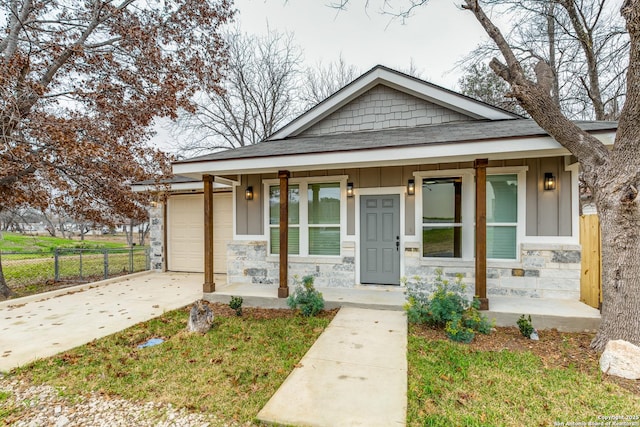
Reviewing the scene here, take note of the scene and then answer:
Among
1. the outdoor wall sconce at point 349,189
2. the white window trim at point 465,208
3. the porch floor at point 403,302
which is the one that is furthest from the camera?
the outdoor wall sconce at point 349,189

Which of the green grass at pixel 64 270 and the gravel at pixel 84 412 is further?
the green grass at pixel 64 270

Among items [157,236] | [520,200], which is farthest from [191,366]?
[157,236]

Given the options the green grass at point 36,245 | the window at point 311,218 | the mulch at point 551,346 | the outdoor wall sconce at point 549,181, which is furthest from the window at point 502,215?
the green grass at point 36,245

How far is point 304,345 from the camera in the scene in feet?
12.9

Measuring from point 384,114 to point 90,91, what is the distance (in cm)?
729

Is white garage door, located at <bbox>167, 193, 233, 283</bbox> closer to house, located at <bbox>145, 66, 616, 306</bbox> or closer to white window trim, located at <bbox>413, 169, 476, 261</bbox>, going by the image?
house, located at <bbox>145, 66, 616, 306</bbox>

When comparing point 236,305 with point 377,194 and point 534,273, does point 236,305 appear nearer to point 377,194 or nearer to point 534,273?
point 377,194

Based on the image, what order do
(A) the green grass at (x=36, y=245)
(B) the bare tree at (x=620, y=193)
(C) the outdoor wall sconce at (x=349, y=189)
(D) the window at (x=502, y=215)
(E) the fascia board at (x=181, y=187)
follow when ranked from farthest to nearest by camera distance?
(A) the green grass at (x=36, y=245)
(E) the fascia board at (x=181, y=187)
(C) the outdoor wall sconce at (x=349, y=189)
(D) the window at (x=502, y=215)
(B) the bare tree at (x=620, y=193)

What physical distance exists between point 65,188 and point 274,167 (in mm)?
5320

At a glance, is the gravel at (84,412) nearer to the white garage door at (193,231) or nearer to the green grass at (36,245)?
the white garage door at (193,231)

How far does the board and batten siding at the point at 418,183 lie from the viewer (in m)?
5.16

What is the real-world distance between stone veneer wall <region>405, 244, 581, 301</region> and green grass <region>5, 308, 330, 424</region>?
9.81 feet

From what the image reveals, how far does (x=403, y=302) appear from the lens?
17.0 feet

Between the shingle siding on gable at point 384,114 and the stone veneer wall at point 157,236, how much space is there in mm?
6054
